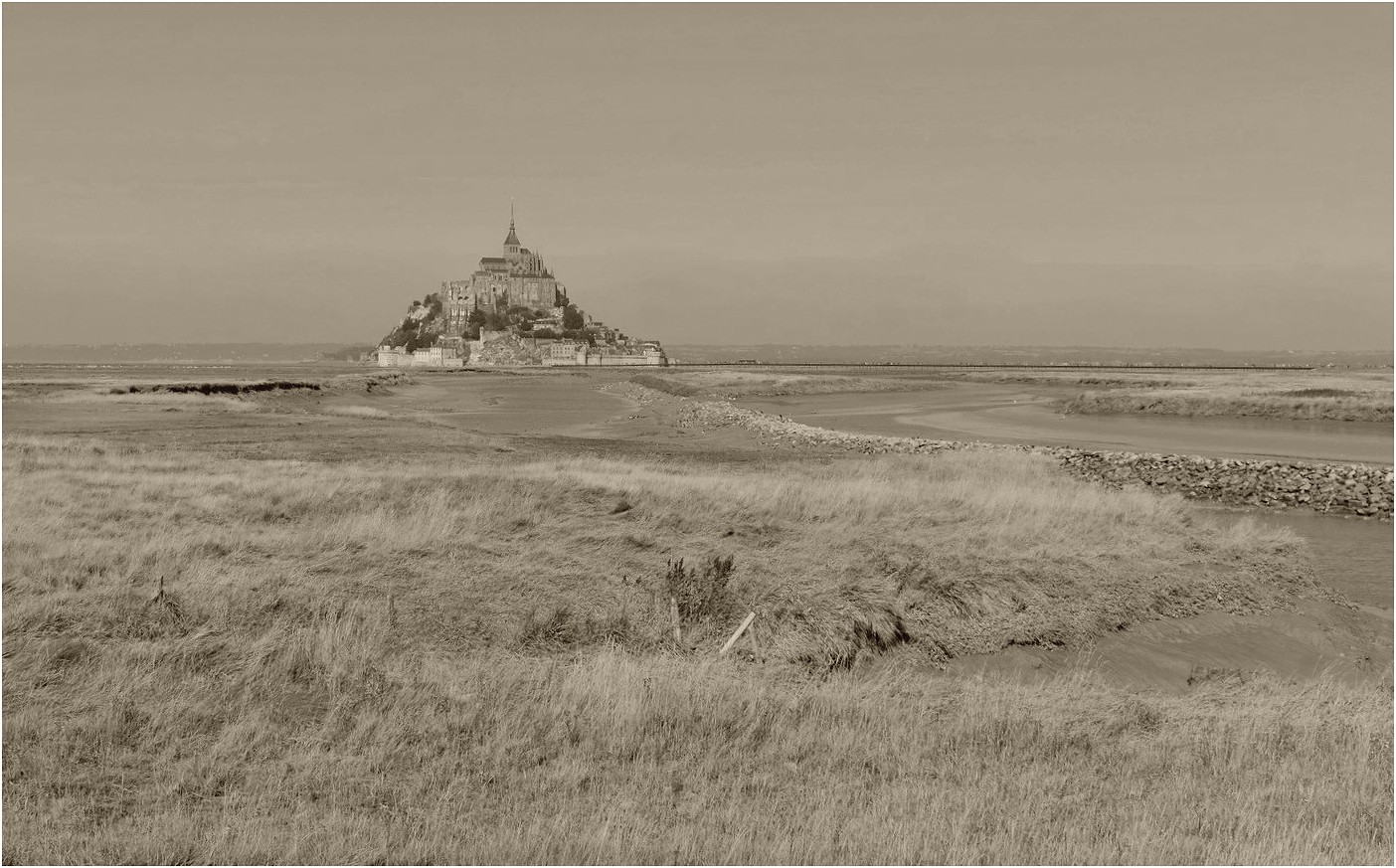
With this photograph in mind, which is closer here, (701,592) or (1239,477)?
(701,592)

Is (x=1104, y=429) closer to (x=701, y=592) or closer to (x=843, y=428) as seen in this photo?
(x=843, y=428)

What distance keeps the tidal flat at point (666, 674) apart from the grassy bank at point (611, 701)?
0.04m

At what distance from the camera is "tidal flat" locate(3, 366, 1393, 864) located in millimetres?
6574

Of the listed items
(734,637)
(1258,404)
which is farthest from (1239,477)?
(1258,404)

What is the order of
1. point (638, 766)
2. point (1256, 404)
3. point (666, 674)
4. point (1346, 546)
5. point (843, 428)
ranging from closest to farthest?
point (638, 766)
point (666, 674)
point (1346, 546)
point (843, 428)
point (1256, 404)

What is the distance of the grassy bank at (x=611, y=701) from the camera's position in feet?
21.3

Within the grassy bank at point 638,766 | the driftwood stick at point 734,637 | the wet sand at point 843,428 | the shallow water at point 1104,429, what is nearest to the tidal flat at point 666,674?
the grassy bank at point 638,766

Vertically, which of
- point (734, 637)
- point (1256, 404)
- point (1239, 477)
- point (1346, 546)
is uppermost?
point (1256, 404)

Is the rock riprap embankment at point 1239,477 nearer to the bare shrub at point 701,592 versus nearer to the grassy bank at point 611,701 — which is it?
the grassy bank at point 611,701

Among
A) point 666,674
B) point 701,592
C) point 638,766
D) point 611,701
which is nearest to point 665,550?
point 701,592

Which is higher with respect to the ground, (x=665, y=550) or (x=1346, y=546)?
(x=665, y=550)

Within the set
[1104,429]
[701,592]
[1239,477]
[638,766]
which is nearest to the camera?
[638,766]

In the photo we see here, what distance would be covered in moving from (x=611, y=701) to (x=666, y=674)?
1.12 metres

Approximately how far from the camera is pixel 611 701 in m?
8.91
